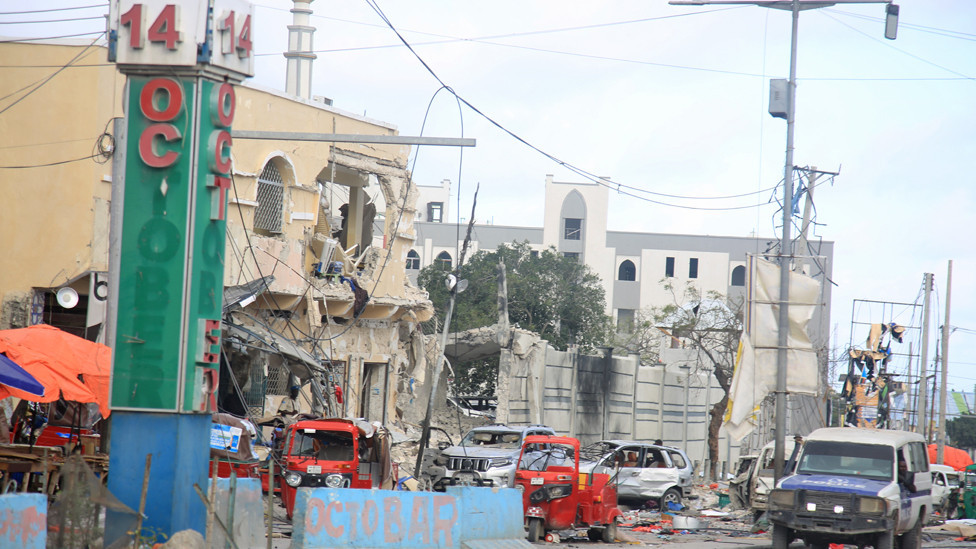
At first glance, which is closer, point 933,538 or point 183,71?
point 183,71

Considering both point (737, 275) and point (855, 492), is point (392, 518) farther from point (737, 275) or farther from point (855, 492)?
point (737, 275)

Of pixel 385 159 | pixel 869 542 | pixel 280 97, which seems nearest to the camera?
pixel 869 542

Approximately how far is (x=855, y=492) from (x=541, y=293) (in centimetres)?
3866

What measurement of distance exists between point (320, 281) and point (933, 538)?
15.0 metres

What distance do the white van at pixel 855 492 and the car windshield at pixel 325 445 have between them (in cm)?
713

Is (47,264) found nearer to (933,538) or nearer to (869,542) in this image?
(869,542)

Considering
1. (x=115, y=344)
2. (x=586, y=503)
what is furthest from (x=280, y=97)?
(x=115, y=344)

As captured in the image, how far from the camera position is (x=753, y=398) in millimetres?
Result: 19469

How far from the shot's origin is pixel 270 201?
24.4 metres

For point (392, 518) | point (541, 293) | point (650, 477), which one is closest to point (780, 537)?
point (392, 518)

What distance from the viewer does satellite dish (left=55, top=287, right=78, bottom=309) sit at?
19.5m

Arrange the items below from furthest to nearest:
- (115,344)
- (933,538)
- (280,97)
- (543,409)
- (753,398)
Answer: (543,409) < (280,97) < (933,538) < (753,398) < (115,344)

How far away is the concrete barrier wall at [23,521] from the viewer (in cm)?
805

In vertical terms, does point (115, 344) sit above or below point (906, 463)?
above
